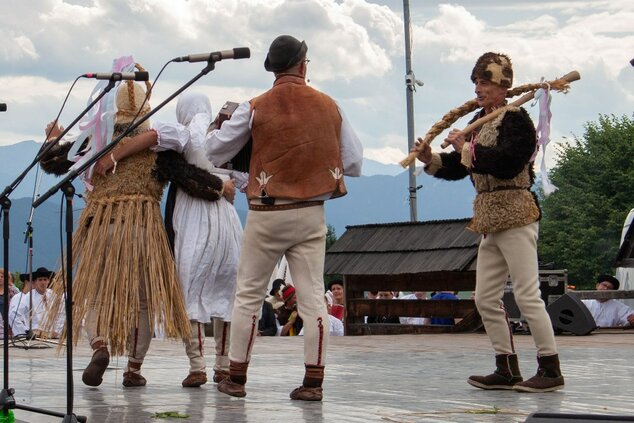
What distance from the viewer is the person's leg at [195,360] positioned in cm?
782

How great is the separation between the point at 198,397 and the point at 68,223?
184 centimetres

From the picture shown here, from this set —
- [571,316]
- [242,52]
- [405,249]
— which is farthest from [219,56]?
[405,249]

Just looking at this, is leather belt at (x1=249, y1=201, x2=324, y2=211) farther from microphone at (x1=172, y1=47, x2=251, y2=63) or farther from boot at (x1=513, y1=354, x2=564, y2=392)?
boot at (x1=513, y1=354, x2=564, y2=392)

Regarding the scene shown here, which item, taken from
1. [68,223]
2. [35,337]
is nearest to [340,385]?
[68,223]

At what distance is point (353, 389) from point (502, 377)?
2.97ft

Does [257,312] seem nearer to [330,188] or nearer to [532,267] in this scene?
[330,188]

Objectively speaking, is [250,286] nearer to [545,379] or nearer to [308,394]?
[308,394]

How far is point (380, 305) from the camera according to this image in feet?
52.7

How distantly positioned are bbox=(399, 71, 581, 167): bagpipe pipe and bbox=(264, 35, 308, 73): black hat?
0.91 metres

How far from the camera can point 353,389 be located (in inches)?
293

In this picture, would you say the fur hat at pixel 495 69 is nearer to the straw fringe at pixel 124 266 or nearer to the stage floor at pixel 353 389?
the stage floor at pixel 353 389

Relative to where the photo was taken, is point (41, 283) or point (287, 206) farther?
point (41, 283)

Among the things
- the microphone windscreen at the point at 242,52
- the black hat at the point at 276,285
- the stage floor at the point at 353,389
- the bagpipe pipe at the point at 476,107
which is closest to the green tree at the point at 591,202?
the black hat at the point at 276,285

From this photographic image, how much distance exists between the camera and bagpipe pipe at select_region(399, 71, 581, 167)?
752 cm
